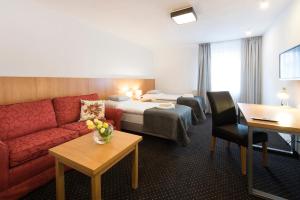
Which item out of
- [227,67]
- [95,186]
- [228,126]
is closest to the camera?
[95,186]

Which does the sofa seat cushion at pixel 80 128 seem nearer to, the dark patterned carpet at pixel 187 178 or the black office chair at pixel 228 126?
the dark patterned carpet at pixel 187 178

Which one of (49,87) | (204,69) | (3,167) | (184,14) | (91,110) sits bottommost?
(3,167)

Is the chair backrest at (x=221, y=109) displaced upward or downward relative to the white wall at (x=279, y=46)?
downward

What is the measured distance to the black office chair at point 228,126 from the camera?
5.97ft

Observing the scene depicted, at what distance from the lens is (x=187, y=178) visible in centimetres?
178

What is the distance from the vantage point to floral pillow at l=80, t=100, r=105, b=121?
8.57ft

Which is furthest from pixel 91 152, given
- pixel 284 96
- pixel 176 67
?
pixel 176 67

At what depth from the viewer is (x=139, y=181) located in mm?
1735

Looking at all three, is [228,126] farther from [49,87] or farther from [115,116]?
[49,87]

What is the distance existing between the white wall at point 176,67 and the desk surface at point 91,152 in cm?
427

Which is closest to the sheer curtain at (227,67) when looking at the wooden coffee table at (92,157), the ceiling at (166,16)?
the ceiling at (166,16)

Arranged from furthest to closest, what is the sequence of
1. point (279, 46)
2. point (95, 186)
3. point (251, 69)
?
point (251, 69) < point (279, 46) < point (95, 186)

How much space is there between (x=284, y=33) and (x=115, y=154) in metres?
3.41

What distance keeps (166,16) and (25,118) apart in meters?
2.91
